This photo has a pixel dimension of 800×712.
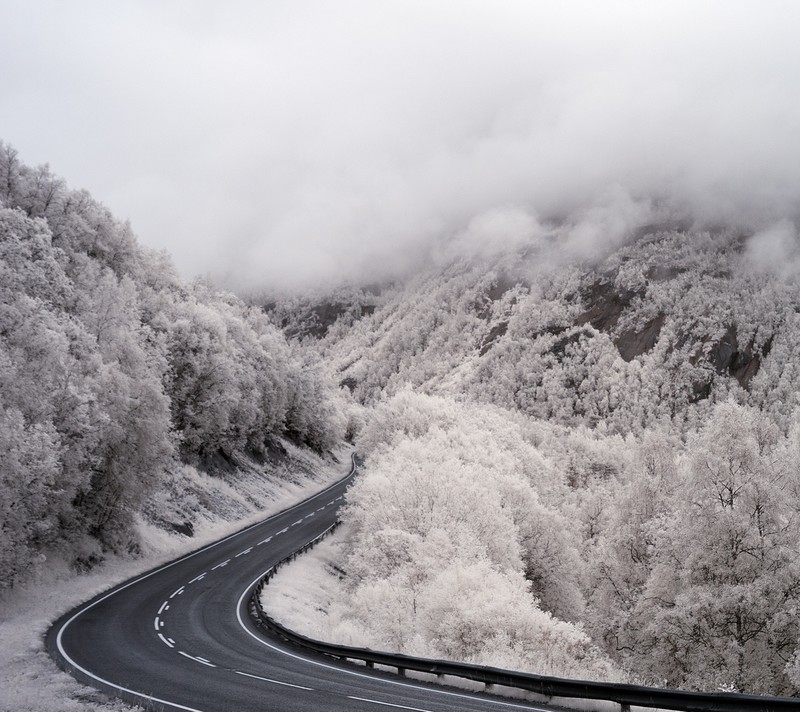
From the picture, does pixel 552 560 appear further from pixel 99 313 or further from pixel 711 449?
pixel 99 313

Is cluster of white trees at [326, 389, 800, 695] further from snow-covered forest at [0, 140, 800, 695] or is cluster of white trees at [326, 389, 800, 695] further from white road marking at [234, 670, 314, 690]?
white road marking at [234, 670, 314, 690]

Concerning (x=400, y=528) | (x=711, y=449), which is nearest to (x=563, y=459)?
(x=400, y=528)

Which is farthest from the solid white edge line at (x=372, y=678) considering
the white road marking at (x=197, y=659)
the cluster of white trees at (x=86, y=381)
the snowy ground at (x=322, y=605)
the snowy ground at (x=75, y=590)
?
the cluster of white trees at (x=86, y=381)

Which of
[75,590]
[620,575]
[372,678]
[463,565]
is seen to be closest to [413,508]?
[463,565]

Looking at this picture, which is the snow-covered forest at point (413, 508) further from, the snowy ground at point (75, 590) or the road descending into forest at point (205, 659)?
the road descending into forest at point (205, 659)

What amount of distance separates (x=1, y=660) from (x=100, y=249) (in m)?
39.5

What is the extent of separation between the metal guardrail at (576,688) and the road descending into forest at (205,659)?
44 centimetres

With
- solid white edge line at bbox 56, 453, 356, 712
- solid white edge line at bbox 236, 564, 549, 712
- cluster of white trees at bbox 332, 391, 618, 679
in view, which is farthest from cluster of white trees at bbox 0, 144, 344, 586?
cluster of white trees at bbox 332, 391, 618, 679

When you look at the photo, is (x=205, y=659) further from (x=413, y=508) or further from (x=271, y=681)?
(x=413, y=508)

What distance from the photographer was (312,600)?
32.6 m

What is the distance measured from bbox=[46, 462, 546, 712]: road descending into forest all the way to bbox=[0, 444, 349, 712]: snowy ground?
2.13 ft

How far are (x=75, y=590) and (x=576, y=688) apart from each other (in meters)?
25.2

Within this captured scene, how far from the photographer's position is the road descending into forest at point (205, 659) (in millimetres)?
12359

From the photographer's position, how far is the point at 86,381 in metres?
28.4
